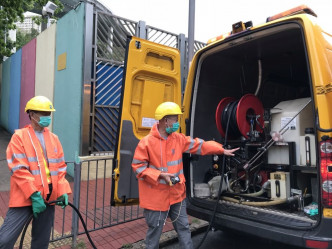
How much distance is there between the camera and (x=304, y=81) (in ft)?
15.8

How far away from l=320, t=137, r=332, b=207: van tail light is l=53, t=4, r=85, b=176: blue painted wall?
5433 mm

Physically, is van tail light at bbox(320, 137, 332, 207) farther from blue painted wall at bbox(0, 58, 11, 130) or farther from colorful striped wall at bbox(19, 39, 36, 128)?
blue painted wall at bbox(0, 58, 11, 130)

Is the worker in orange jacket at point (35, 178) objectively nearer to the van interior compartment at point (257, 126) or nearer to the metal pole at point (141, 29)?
the van interior compartment at point (257, 126)

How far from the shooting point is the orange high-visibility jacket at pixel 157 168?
275 centimetres

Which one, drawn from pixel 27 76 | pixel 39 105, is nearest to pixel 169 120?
pixel 39 105

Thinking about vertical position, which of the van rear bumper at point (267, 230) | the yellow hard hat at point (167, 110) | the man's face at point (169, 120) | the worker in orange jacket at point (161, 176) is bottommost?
the van rear bumper at point (267, 230)

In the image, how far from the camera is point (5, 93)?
12.8m

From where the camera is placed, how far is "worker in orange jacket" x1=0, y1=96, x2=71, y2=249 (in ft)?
7.73

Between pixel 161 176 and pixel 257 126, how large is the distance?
1600 millimetres

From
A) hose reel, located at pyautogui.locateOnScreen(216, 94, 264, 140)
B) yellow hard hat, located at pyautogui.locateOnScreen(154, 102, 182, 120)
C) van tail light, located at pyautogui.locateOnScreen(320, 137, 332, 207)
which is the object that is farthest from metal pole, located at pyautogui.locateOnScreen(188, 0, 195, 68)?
van tail light, located at pyautogui.locateOnScreen(320, 137, 332, 207)

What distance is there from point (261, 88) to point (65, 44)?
531 cm

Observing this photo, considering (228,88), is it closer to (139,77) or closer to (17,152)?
(139,77)

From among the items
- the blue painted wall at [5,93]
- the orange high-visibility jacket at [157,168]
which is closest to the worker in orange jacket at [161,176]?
the orange high-visibility jacket at [157,168]

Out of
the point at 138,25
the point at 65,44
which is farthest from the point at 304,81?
the point at 65,44
